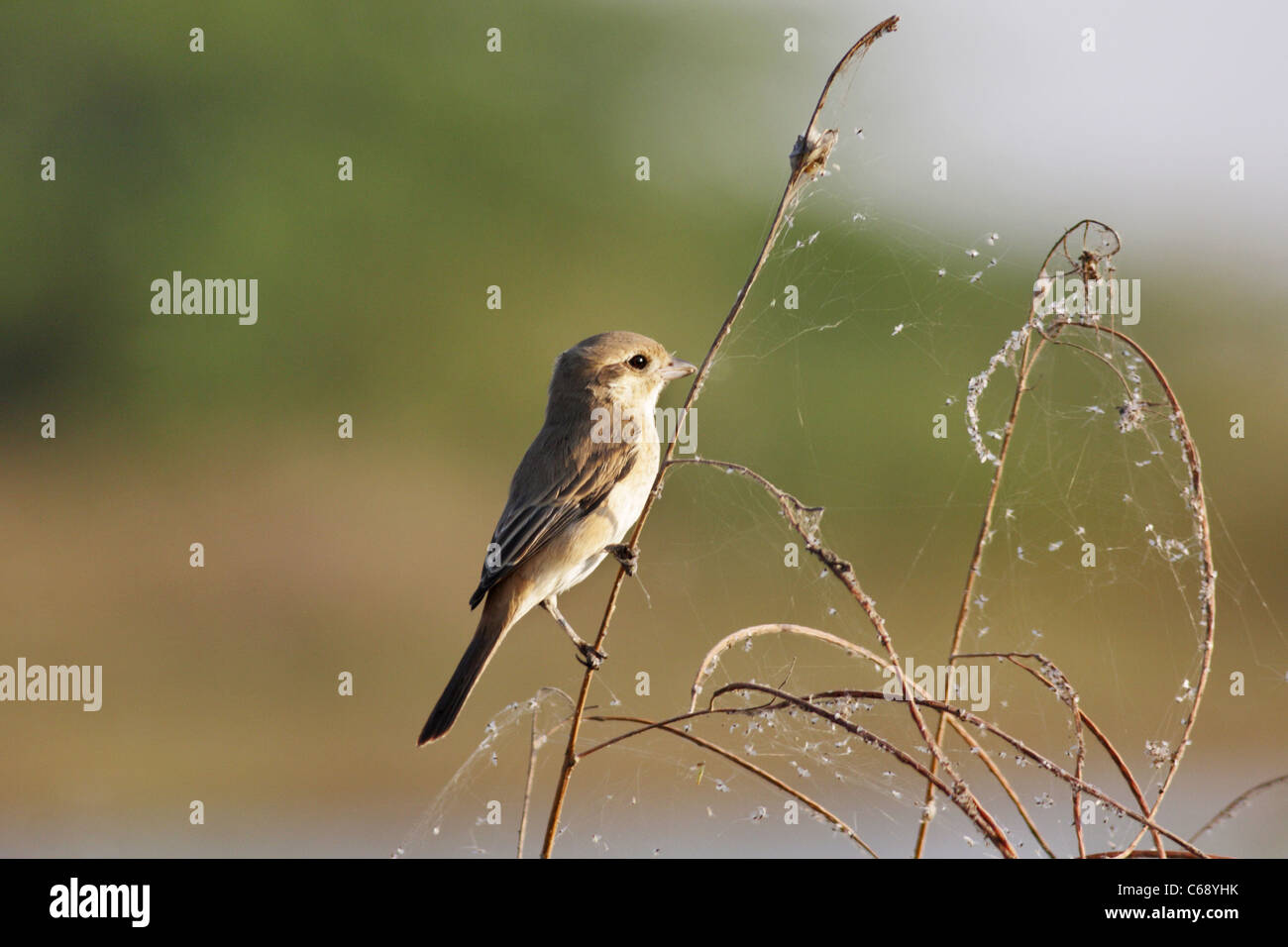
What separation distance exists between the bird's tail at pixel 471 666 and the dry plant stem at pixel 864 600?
190 cm

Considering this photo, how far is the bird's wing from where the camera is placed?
420 cm

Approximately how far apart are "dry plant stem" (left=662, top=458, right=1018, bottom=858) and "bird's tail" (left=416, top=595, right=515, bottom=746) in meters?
1.90

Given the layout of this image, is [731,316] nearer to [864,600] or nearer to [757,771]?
[864,600]

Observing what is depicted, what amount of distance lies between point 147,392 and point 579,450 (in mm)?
11651

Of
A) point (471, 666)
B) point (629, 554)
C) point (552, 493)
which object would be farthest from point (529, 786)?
point (552, 493)

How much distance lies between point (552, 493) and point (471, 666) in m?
0.68

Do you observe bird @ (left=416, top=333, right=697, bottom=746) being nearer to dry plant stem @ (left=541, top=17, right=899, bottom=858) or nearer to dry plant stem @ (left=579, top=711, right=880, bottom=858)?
dry plant stem @ (left=541, top=17, right=899, bottom=858)

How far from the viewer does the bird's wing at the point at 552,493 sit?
4195 millimetres

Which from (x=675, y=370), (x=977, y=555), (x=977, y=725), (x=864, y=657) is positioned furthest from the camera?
(x=675, y=370)

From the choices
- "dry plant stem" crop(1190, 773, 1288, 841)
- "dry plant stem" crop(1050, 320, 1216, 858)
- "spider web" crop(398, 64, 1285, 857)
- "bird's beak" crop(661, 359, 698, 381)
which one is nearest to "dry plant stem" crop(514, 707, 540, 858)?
"spider web" crop(398, 64, 1285, 857)

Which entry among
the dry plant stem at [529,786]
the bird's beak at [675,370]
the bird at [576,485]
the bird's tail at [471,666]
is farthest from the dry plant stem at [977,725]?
the bird's beak at [675,370]

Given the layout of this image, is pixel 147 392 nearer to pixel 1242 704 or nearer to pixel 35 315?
pixel 35 315

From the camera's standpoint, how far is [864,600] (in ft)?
6.10

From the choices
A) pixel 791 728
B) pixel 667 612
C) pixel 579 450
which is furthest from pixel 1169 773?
pixel 667 612
